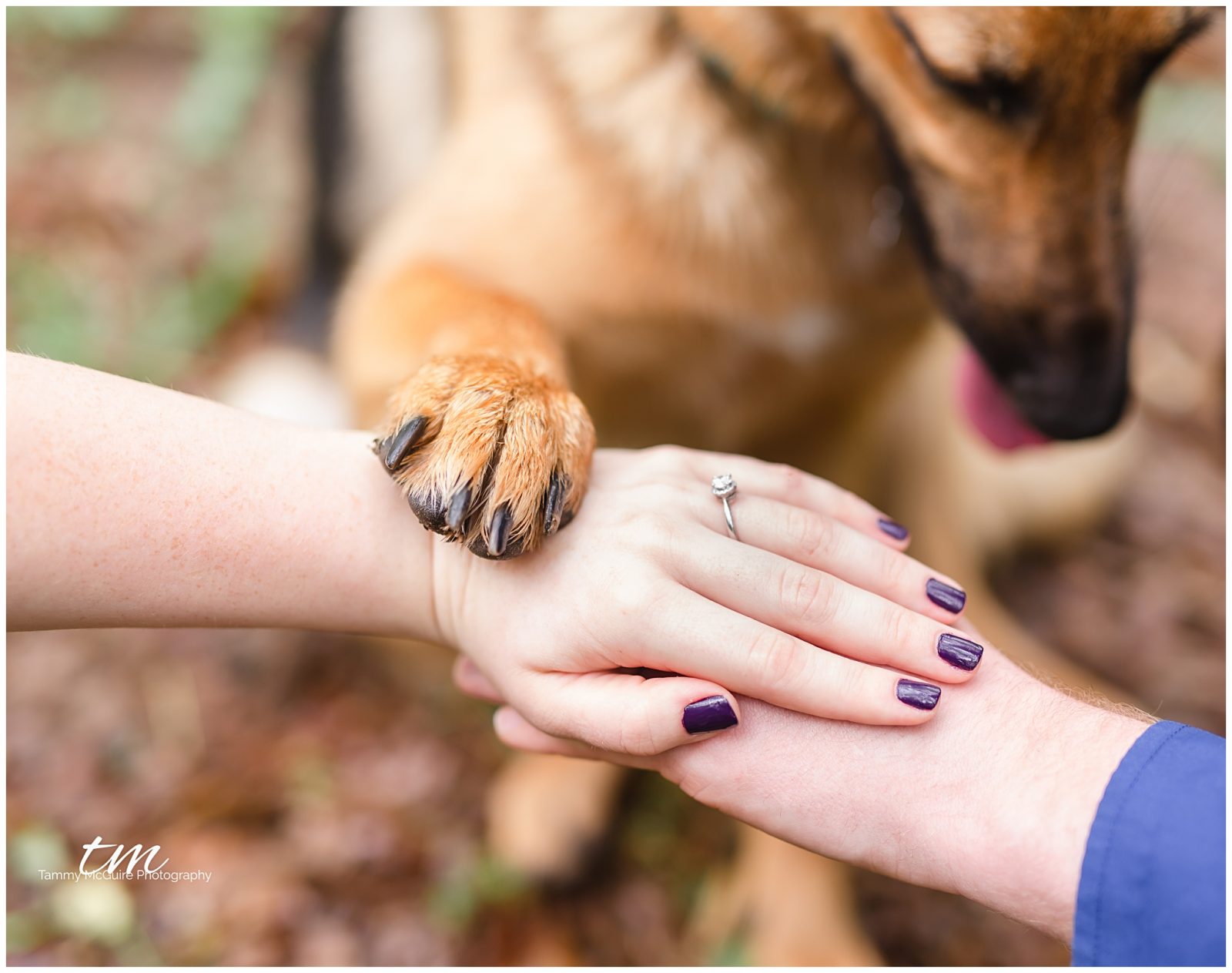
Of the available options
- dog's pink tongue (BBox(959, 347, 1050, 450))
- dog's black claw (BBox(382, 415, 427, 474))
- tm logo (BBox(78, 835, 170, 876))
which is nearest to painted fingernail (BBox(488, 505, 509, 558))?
dog's black claw (BBox(382, 415, 427, 474))

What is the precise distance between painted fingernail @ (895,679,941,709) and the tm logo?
69.1 inches

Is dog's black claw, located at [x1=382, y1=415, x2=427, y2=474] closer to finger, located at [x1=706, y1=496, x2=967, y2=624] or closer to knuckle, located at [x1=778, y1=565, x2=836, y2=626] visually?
finger, located at [x1=706, y1=496, x2=967, y2=624]

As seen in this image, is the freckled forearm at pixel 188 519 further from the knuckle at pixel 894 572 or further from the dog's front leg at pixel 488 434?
the knuckle at pixel 894 572

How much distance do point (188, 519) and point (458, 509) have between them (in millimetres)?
361

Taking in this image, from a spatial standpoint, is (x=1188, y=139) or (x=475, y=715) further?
(x=1188, y=139)

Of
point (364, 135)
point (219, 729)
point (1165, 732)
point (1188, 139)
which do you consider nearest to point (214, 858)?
point (219, 729)

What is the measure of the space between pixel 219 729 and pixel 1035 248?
2.25 m

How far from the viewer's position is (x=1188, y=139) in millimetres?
3959

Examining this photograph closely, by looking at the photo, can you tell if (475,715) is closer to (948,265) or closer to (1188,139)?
(948,265)

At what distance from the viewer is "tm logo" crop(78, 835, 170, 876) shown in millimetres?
2088

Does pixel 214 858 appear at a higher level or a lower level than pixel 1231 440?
lower

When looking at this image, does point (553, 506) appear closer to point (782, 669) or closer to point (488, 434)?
point (488, 434)

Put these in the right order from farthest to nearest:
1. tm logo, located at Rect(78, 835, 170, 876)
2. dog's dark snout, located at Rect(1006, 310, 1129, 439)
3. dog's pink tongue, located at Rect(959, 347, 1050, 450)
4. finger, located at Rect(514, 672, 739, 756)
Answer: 1. dog's pink tongue, located at Rect(959, 347, 1050, 450)
2. tm logo, located at Rect(78, 835, 170, 876)
3. dog's dark snout, located at Rect(1006, 310, 1129, 439)
4. finger, located at Rect(514, 672, 739, 756)

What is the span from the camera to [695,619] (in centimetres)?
123
